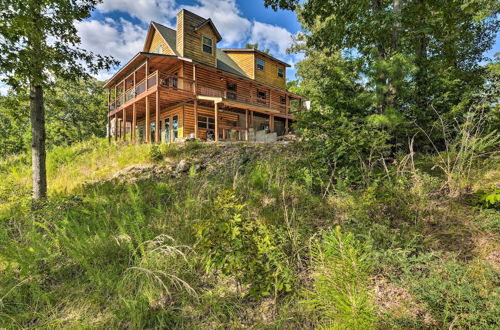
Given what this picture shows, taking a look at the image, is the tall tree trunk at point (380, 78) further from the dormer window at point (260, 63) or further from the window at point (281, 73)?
the window at point (281, 73)

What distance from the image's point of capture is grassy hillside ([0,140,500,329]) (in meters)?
1.67

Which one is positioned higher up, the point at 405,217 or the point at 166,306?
the point at 405,217

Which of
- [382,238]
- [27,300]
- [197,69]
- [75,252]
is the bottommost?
[27,300]

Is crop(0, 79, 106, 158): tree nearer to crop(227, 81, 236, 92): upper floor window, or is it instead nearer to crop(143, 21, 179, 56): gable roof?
crop(143, 21, 179, 56): gable roof

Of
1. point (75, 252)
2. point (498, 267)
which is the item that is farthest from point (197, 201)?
point (498, 267)

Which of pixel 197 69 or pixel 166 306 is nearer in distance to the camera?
pixel 166 306

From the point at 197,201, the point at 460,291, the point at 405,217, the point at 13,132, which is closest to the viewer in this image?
the point at 460,291

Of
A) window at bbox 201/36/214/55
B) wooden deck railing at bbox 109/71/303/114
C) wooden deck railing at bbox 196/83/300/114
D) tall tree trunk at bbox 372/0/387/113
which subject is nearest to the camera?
tall tree trunk at bbox 372/0/387/113

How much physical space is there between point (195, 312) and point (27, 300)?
1821 millimetres

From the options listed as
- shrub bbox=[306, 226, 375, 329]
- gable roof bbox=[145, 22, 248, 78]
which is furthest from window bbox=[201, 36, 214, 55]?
shrub bbox=[306, 226, 375, 329]

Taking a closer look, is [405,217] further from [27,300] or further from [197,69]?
[197,69]

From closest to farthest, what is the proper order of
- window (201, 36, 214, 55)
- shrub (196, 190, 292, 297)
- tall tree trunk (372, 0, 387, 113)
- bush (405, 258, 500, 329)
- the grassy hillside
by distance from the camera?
bush (405, 258, 500, 329), the grassy hillside, shrub (196, 190, 292, 297), tall tree trunk (372, 0, 387, 113), window (201, 36, 214, 55)

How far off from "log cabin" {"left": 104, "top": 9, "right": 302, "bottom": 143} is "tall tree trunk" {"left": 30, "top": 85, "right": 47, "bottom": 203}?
808 cm

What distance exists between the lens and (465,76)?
792 centimetres
